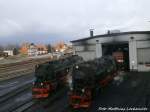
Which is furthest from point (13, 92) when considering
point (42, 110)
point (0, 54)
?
point (0, 54)

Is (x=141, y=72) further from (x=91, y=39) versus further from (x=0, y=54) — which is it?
(x=0, y=54)

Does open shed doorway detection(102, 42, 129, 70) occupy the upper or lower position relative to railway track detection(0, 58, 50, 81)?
upper

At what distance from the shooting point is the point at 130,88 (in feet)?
84.8

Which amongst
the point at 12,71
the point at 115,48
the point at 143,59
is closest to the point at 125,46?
the point at 115,48

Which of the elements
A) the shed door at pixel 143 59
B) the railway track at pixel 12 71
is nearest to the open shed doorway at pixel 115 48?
the shed door at pixel 143 59

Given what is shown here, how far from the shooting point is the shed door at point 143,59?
37438 mm

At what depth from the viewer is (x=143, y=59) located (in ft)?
124

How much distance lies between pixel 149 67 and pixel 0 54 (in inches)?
2868

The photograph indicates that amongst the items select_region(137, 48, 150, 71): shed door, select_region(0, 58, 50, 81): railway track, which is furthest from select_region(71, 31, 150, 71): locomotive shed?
select_region(0, 58, 50, 81): railway track

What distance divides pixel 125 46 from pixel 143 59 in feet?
14.2

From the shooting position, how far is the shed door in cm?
3744

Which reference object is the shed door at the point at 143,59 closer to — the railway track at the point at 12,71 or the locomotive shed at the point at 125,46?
the locomotive shed at the point at 125,46

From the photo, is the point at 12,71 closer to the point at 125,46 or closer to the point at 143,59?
the point at 125,46

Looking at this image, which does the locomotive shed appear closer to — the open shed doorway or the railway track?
the open shed doorway
